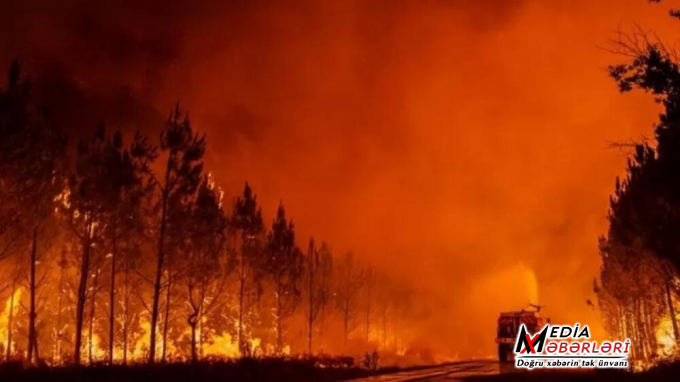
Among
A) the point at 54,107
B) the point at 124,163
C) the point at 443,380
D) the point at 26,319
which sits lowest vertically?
the point at 443,380

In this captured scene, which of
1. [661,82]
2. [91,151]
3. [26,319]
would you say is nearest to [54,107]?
[26,319]

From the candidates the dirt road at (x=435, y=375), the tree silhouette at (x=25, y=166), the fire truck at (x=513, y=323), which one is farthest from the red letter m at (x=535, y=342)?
the tree silhouette at (x=25, y=166)

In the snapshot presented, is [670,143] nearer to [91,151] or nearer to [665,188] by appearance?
[665,188]

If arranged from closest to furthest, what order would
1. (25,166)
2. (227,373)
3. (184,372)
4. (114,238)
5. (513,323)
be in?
(184,372), (227,373), (25,166), (114,238), (513,323)

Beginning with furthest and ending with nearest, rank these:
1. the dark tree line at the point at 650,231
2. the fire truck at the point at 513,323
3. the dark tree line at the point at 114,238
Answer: the fire truck at the point at 513,323 → the dark tree line at the point at 114,238 → the dark tree line at the point at 650,231

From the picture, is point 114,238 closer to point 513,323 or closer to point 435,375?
point 435,375

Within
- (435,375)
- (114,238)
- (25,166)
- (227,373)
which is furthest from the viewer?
(114,238)

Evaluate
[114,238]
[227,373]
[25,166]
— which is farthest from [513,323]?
[25,166]

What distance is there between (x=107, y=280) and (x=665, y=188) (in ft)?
96.3

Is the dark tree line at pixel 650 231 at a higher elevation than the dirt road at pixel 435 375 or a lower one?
higher

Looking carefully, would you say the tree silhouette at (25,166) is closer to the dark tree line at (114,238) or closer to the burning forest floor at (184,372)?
the dark tree line at (114,238)

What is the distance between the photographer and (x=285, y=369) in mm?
27641

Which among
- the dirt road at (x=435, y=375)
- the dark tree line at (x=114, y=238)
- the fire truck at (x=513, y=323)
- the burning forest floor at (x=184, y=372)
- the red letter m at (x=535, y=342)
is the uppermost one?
the dark tree line at (x=114, y=238)

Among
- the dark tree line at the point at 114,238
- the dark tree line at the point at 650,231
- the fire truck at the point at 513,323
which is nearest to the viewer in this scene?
the dark tree line at the point at 650,231
